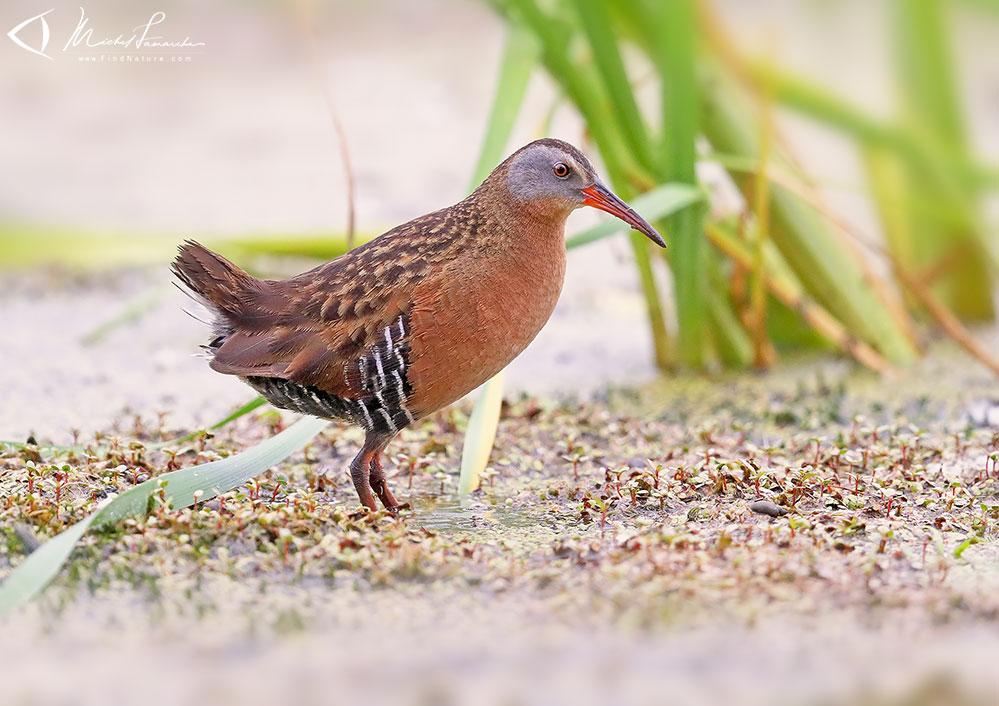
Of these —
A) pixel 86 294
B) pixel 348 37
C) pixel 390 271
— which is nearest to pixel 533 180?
pixel 390 271

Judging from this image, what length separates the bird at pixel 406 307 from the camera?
3693 millimetres

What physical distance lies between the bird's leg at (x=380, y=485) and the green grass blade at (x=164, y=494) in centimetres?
20

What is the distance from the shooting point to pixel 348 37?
12266mm

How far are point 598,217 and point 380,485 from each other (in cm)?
333

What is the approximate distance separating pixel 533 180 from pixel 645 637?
157 centimetres

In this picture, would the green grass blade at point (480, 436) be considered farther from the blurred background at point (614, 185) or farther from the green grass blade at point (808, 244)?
the green grass blade at point (808, 244)

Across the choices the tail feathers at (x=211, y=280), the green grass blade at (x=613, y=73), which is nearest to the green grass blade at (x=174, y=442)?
the tail feathers at (x=211, y=280)

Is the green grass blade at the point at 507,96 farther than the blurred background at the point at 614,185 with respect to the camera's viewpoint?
Result: No

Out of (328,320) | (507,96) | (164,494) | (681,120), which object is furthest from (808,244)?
(164,494)

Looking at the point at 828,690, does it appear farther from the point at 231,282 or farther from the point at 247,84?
the point at 247,84

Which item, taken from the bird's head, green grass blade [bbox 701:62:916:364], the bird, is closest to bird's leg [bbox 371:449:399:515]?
the bird

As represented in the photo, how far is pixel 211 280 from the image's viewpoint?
3.87 meters

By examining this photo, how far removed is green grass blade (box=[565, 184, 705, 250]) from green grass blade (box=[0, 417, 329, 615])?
1.11m

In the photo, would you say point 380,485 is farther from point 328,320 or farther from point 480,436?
point 328,320
